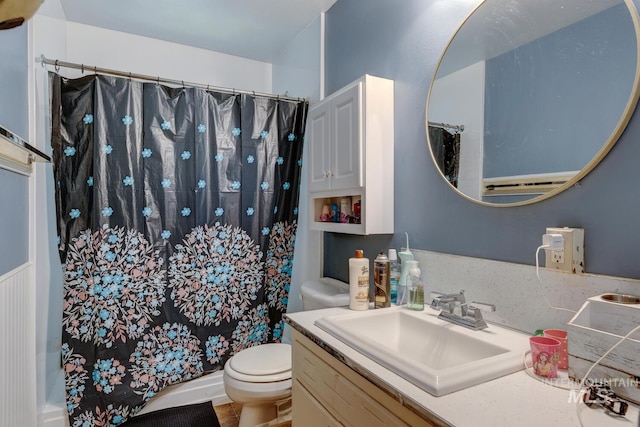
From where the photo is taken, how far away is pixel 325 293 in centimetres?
183

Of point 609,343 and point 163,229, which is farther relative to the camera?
point 163,229

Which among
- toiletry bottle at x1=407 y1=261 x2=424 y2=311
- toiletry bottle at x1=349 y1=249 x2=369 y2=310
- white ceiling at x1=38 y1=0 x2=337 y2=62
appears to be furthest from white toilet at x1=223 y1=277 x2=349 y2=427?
white ceiling at x1=38 y1=0 x2=337 y2=62

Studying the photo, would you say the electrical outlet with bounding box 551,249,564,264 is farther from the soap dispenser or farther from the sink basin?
the soap dispenser

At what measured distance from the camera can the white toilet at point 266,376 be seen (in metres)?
1.64

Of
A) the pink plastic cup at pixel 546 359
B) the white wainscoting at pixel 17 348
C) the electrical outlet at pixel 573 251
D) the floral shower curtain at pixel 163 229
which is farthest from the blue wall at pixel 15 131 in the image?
the electrical outlet at pixel 573 251

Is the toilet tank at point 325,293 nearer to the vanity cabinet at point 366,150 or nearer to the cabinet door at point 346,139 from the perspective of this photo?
the vanity cabinet at point 366,150

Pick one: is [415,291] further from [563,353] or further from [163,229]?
[163,229]

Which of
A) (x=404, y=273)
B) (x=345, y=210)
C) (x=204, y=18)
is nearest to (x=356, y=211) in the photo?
(x=345, y=210)

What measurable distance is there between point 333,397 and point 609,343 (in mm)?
701

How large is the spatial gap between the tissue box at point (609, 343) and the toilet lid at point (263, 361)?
127 cm

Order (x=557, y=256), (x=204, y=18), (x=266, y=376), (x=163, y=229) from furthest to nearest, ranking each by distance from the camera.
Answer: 1. (x=204, y=18)
2. (x=163, y=229)
3. (x=266, y=376)
4. (x=557, y=256)

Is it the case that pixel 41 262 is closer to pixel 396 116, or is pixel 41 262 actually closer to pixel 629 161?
pixel 396 116

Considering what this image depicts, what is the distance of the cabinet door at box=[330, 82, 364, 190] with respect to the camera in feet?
5.06

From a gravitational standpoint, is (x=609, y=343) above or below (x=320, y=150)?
below
